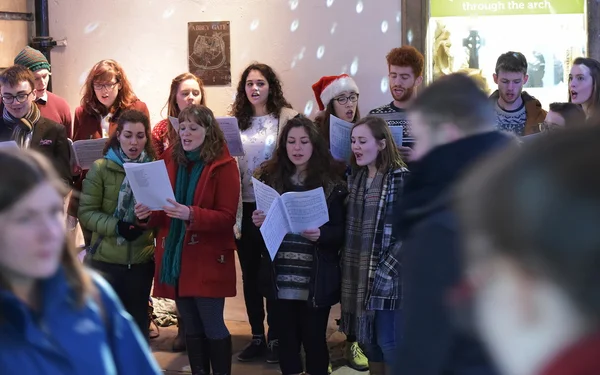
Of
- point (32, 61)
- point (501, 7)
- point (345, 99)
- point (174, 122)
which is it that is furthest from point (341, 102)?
point (32, 61)

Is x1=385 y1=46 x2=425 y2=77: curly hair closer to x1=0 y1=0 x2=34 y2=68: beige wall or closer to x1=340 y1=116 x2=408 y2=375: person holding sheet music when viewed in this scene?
x1=340 y1=116 x2=408 y2=375: person holding sheet music

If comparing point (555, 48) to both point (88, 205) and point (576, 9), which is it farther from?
point (88, 205)

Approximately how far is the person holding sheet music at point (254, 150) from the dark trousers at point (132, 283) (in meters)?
0.64

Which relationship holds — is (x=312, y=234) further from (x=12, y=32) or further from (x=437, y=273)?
(x=12, y=32)

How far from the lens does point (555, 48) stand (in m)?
5.59

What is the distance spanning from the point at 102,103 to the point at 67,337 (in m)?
3.47

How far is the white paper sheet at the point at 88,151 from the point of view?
4.47 meters

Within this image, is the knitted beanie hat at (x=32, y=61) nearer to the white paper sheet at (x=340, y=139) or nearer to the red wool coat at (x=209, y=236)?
the red wool coat at (x=209, y=236)

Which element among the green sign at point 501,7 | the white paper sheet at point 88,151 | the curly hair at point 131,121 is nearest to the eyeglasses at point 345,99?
the curly hair at point 131,121

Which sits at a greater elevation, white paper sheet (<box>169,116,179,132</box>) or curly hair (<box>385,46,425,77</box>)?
curly hair (<box>385,46,425,77</box>)

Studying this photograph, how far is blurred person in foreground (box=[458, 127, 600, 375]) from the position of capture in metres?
0.67

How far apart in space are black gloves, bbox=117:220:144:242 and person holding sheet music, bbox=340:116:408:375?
3.28ft

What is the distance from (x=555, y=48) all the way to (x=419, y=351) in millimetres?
4405

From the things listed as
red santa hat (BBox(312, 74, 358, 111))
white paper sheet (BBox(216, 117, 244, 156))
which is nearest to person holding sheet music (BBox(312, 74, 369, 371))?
red santa hat (BBox(312, 74, 358, 111))
